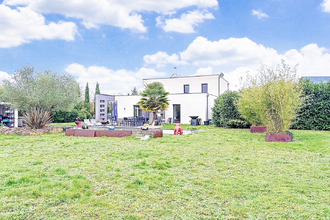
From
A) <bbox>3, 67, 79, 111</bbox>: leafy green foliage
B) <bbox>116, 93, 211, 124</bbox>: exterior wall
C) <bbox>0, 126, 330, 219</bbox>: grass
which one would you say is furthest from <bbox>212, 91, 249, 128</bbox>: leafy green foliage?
Result: <bbox>3, 67, 79, 111</bbox>: leafy green foliage

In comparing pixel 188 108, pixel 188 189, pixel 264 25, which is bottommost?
pixel 188 189

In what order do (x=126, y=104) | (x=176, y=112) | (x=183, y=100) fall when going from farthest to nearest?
(x=126, y=104) < (x=176, y=112) < (x=183, y=100)

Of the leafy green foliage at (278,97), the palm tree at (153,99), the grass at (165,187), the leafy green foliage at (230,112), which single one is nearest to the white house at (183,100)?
the palm tree at (153,99)

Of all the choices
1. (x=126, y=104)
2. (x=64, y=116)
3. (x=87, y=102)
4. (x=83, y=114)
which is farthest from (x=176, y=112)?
(x=87, y=102)

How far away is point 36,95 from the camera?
13555 millimetres

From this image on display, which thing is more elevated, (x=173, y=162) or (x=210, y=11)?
(x=210, y=11)

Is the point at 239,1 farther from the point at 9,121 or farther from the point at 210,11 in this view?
the point at 9,121

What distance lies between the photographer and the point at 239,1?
14.1m

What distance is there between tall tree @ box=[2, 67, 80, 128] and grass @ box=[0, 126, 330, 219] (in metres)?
7.99

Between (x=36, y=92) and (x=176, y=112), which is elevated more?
(x=36, y=92)

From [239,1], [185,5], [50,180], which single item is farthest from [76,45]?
[50,180]

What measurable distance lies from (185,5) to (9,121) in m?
17.1

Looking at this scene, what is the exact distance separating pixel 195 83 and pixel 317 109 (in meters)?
12.7

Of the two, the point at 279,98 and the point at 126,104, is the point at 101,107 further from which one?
the point at 279,98
